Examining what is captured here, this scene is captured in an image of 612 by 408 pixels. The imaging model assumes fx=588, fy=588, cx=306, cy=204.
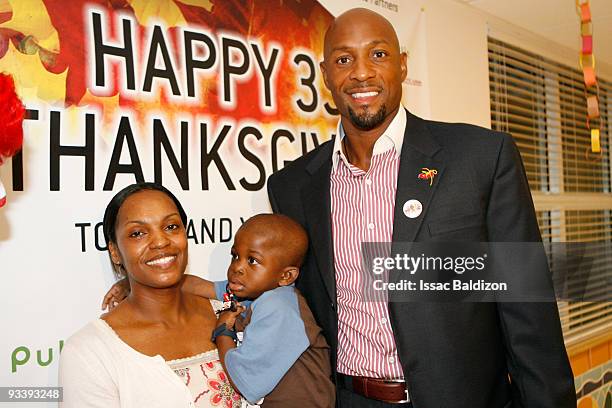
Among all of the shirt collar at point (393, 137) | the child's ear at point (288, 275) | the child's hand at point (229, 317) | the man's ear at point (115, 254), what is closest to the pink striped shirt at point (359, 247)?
the shirt collar at point (393, 137)

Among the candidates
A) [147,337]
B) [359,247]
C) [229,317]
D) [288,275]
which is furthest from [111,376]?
[359,247]

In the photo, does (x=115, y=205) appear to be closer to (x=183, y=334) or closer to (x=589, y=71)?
(x=183, y=334)

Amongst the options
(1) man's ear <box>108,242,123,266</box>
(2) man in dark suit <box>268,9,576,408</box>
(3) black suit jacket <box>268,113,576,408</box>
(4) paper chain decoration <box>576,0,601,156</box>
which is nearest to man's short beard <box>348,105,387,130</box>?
(2) man in dark suit <box>268,9,576,408</box>

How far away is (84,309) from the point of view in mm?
1865

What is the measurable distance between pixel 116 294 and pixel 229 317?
1.34 ft

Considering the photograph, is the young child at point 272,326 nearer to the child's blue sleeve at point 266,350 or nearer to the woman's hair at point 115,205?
the child's blue sleeve at point 266,350

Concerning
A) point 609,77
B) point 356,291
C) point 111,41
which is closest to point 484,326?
point 356,291

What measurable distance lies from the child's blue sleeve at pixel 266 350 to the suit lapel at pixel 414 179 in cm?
39

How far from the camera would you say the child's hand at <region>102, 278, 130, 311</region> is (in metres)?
1.85

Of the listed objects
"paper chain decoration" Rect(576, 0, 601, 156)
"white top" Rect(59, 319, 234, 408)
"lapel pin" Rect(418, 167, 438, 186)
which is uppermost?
"paper chain decoration" Rect(576, 0, 601, 156)

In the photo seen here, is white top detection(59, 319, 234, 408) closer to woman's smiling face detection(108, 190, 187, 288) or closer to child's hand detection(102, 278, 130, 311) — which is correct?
woman's smiling face detection(108, 190, 187, 288)

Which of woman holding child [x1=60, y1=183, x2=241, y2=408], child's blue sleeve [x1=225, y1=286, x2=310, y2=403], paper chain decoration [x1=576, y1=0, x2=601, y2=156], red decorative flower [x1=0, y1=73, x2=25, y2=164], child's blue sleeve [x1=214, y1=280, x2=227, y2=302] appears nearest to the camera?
red decorative flower [x1=0, y1=73, x2=25, y2=164]

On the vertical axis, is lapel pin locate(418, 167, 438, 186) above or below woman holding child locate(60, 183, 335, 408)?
above

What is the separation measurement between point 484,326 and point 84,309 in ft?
4.04
